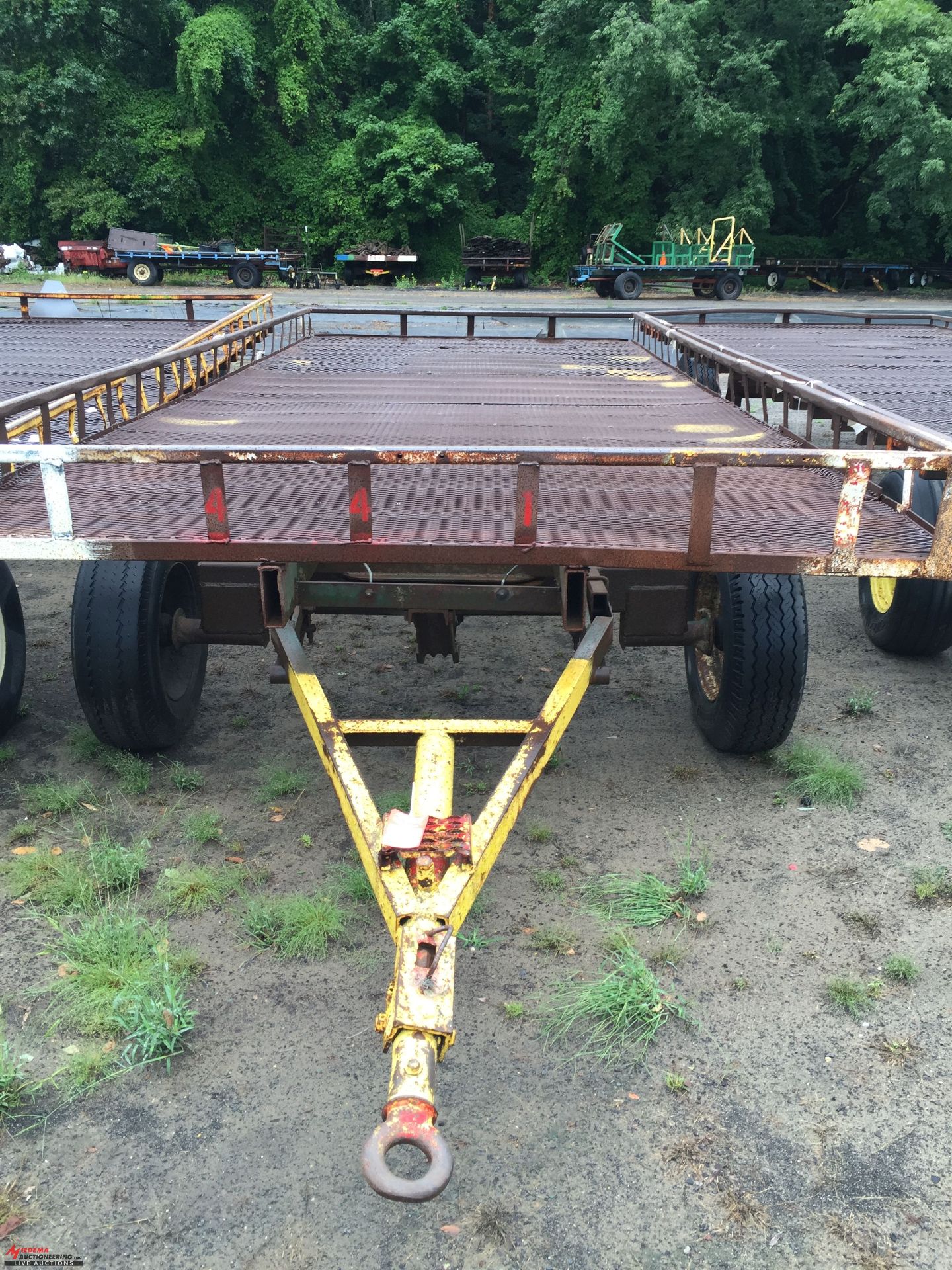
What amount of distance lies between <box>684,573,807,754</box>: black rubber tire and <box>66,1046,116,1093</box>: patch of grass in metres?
2.64

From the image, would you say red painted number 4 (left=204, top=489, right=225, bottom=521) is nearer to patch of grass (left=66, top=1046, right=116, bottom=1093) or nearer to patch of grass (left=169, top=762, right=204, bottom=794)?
patch of grass (left=169, top=762, right=204, bottom=794)

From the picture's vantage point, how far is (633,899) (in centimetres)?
335

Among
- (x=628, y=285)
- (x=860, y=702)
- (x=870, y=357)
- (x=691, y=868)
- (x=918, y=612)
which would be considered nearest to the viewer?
(x=691, y=868)

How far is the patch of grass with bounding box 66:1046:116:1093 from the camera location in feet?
8.38

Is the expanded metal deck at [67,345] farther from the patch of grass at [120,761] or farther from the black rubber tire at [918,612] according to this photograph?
the black rubber tire at [918,612]

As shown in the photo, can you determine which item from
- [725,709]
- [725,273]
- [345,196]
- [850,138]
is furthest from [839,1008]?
[850,138]

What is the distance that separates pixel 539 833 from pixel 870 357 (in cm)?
706

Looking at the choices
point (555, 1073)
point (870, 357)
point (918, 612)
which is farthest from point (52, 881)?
point (870, 357)

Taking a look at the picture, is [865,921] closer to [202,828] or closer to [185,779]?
[202,828]

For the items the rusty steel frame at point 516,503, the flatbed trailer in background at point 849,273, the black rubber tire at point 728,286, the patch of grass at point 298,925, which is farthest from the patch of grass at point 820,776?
the flatbed trailer in background at point 849,273

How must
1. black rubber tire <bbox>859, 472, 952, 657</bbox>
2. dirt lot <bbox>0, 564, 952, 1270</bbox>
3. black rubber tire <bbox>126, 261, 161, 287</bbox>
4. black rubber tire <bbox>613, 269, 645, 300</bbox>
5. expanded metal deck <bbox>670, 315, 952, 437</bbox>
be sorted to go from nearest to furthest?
dirt lot <bbox>0, 564, 952, 1270</bbox> < black rubber tire <bbox>859, 472, 952, 657</bbox> < expanded metal deck <bbox>670, 315, 952, 437</bbox> < black rubber tire <bbox>613, 269, 645, 300</bbox> < black rubber tire <bbox>126, 261, 161, 287</bbox>

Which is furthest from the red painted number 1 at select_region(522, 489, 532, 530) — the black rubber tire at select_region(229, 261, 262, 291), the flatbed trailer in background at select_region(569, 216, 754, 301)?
the black rubber tire at select_region(229, 261, 262, 291)

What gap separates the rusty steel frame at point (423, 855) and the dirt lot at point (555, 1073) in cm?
41

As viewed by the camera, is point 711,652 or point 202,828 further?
point 711,652
